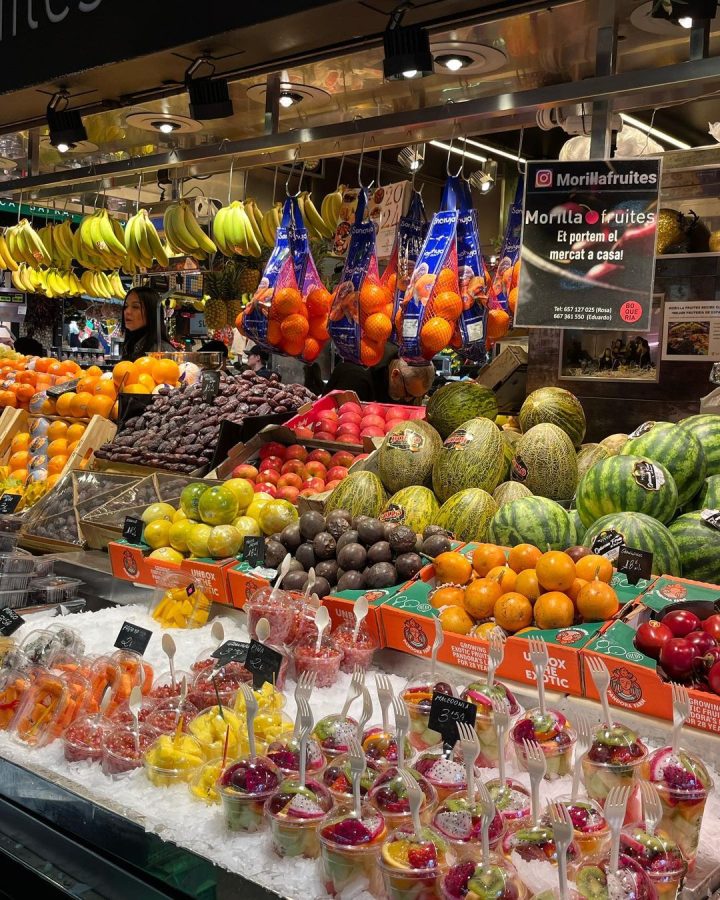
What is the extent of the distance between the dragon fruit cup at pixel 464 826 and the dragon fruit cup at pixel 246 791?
34 centimetres

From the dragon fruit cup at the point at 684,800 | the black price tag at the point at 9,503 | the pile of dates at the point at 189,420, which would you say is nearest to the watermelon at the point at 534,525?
the dragon fruit cup at the point at 684,800

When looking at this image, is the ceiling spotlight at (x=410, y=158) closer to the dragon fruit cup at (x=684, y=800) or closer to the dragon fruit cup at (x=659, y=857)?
the dragon fruit cup at (x=684, y=800)

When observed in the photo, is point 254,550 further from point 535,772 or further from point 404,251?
point 535,772

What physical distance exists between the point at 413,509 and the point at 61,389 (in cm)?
295

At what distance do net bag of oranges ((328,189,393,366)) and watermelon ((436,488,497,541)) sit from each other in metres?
0.69

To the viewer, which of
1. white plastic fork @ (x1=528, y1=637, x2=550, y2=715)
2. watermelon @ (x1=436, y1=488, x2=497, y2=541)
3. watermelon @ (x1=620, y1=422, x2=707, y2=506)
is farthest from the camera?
watermelon @ (x1=436, y1=488, x2=497, y2=541)

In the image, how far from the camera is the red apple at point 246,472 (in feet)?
13.0

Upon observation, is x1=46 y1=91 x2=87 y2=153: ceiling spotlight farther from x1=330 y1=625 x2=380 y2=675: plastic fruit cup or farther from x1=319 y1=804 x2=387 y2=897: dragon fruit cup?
x1=319 y1=804 x2=387 y2=897: dragon fruit cup

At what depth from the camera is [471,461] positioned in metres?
3.27

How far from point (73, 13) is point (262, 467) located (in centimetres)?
196

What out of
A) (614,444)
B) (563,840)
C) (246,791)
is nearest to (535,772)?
(563,840)

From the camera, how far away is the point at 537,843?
1.50 meters

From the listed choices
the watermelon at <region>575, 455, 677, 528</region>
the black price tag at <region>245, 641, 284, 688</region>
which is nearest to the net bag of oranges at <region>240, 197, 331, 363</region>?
the watermelon at <region>575, 455, 677, 528</region>

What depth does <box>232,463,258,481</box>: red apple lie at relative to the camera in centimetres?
397
